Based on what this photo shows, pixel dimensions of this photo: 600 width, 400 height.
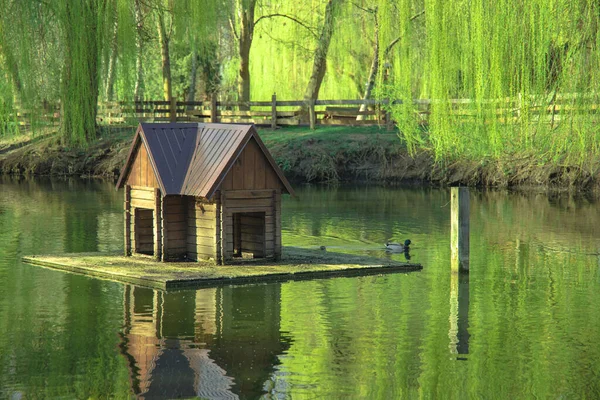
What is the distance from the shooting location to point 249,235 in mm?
20578

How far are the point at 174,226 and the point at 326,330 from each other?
5744 millimetres

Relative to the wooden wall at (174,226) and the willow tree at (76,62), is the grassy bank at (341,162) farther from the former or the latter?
the wooden wall at (174,226)

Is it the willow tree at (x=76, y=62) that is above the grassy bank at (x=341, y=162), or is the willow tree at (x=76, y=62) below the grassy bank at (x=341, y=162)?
above

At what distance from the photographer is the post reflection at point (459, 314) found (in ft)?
46.3

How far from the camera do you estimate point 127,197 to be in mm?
20719

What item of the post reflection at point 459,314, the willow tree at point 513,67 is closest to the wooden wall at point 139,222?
the willow tree at point 513,67

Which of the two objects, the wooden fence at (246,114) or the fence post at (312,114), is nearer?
the fence post at (312,114)

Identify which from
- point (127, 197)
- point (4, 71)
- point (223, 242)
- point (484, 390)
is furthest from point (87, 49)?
point (484, 390)

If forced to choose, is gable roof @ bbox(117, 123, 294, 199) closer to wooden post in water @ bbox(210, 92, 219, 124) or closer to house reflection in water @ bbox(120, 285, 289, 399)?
house reflection in water @ bbox(120, 285, 289, 399)

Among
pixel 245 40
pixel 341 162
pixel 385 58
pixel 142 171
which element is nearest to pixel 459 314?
pixel 142 171

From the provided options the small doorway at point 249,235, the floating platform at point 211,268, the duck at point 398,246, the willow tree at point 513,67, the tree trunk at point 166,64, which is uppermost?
the tree trunk at point 166,64

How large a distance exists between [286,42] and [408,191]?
13.4 m

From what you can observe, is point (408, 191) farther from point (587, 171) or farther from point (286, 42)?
point (286, 42)

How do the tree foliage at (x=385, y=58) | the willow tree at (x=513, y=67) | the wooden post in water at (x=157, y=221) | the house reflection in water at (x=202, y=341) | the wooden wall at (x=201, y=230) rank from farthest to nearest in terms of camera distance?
the wooden post in water at (x=157, y=221), the wooden wall at (x=201, y=230), the tree foliage at (x=385, y=58), the willow tree at (x=513, y=67), the house reflection in water at (x=202, y=341)
